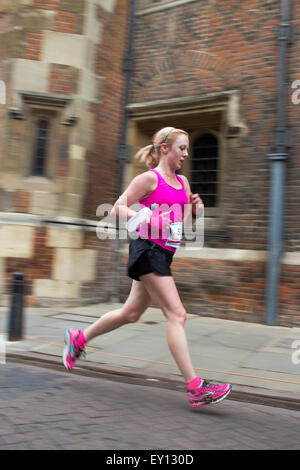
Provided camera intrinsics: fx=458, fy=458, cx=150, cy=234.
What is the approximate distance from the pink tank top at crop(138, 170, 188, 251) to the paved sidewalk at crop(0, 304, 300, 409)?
118 centimetres

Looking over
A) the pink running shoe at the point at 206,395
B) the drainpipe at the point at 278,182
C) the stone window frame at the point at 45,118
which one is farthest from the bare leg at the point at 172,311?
the stone window frame at the point at 45,118

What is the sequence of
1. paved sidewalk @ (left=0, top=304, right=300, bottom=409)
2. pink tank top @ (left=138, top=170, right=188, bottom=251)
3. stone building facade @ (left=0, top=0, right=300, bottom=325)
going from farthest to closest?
stone building facade @ (left=0, top=0, right=300, bottom=325), paved sidewalk @ (left=0, top=304, right=300, bottom=409), pink tank top @ (left=138, top=170, right=188, bottom=251)

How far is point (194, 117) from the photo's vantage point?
7121 millimetres

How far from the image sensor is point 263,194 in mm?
6215

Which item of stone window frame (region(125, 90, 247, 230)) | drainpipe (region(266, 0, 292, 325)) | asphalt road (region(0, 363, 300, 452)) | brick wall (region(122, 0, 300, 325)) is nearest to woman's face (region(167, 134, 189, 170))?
asphalt road (region(0, 363, 300, 452))

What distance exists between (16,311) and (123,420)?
2.33 metres

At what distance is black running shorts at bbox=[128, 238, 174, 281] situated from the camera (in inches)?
123

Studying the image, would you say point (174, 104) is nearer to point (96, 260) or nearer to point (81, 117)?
point (81, 117)

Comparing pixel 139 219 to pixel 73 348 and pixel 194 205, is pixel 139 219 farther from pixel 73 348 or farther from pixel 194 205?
pixel 73 348

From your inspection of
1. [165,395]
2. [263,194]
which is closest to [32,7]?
[263,194]

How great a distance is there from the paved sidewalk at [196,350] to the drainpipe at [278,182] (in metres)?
0.48

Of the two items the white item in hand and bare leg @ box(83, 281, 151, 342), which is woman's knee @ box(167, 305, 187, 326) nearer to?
bare leg @ box(83, 281, 151, 342)

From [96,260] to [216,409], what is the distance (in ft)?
14.2

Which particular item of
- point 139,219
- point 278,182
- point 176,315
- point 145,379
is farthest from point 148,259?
point 278,182
